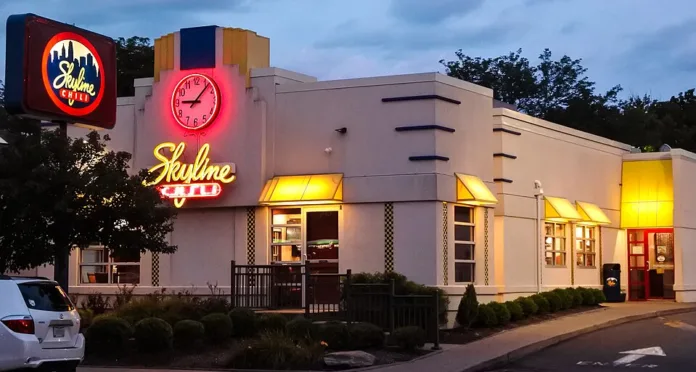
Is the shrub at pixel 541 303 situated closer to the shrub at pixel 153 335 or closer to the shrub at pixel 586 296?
the shrub at pixel 586 296

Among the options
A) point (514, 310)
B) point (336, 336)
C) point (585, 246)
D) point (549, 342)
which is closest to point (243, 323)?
point (336, 336)

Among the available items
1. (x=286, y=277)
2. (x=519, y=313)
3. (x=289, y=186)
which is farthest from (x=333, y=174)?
(x=519, y=313)

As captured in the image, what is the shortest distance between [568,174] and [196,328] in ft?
58.0

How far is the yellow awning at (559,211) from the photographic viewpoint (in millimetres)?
32219

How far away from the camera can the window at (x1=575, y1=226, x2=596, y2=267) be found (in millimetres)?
34906

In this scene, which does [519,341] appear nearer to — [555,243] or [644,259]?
[555,243]

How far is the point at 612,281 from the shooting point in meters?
36.0

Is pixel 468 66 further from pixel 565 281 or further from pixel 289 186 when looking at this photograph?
pixel 289 186

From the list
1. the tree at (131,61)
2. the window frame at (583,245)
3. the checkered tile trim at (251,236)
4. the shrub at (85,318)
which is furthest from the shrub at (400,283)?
the tree at (131,61)

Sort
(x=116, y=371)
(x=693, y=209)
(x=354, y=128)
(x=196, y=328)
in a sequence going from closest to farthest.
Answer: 1. (x=116, y=371)
2. (x=196, y=328)
3. (x=354, y=128)
4. (x=693, y=209)

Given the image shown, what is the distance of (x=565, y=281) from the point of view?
110 feet

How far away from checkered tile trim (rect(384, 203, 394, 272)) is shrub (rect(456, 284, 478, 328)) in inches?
80.2

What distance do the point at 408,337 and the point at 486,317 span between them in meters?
5.25

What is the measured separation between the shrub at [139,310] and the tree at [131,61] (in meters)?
38.2
